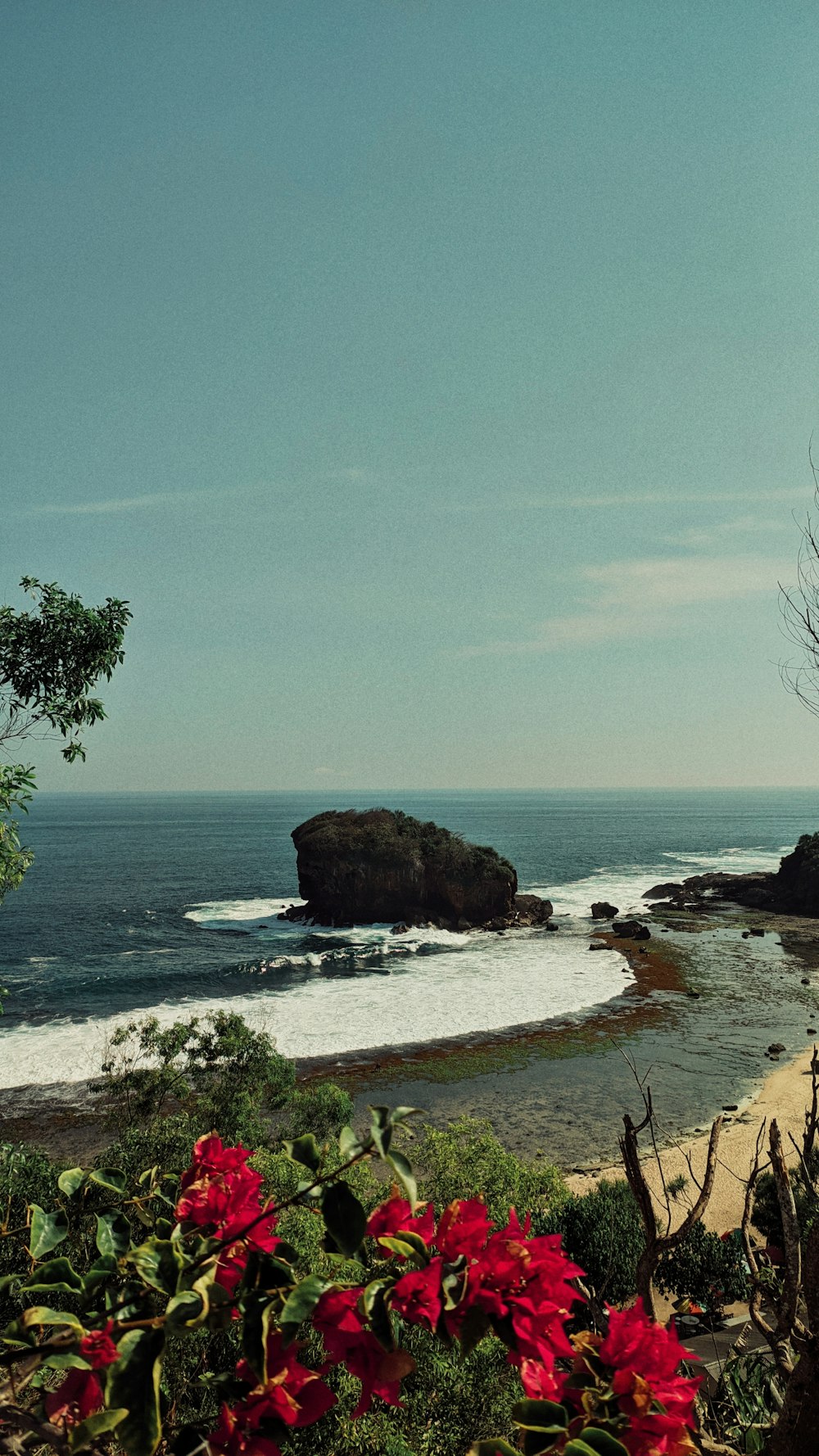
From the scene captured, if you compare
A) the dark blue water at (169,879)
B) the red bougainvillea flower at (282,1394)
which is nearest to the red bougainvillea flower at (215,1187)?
the red bougainvillea flower at (282,1394)

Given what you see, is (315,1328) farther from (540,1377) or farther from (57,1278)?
(57,1278)

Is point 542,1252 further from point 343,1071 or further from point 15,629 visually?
point 343,1071

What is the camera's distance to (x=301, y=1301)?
1579mm

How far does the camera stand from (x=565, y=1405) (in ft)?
6.09

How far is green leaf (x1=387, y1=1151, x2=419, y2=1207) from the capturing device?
5.32 ft

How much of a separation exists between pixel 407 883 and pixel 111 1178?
193 feet

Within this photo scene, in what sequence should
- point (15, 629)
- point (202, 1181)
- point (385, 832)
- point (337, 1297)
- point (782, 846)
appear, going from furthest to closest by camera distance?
point (782, 846) < point (385, 832) < point (15, 629) < point (202, 1181) < point (337, 1297)

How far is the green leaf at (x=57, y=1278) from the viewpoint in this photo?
170 cm

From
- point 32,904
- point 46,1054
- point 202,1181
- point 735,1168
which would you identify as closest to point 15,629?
point 202,1181

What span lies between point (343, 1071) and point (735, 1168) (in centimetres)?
1355

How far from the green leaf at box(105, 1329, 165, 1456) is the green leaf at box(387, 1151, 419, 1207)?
54 centimetres

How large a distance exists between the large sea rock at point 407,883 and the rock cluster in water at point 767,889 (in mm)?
15654

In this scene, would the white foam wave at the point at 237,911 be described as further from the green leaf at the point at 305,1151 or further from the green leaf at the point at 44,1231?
the green leaf at the point at 305,1151

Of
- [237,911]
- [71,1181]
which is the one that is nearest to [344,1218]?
[71,1181]
